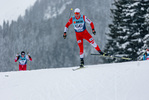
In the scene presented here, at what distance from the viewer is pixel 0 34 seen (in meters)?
122

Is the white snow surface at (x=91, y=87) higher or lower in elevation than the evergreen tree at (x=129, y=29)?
lower

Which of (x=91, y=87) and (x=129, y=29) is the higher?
(x=129, y=29)

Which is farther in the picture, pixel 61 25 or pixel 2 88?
pixel 61 25

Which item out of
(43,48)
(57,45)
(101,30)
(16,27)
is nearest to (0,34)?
(16,27)

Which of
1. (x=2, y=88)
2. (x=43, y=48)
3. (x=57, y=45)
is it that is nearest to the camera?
(x=2, y=88)

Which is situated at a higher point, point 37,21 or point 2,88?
point 37,21

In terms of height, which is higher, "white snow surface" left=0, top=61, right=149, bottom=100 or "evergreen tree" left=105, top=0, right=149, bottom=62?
"evergreen tree" left=105, top=0, right=149, bottom=62

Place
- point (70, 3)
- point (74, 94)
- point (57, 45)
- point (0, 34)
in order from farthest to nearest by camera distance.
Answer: point (70, 3)
point (0, 34)
point (57, 45)
point (74, 94)

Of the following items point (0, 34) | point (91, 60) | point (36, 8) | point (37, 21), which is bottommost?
point (91, 60)

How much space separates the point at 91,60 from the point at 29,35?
55559 millimetres

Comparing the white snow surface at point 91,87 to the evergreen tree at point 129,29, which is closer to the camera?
the white snow surface at point 91,87

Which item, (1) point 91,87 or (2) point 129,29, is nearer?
(1) point 91,87

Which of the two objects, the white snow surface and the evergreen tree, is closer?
the white snow surface

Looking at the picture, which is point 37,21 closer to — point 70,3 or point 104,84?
point 70,3
